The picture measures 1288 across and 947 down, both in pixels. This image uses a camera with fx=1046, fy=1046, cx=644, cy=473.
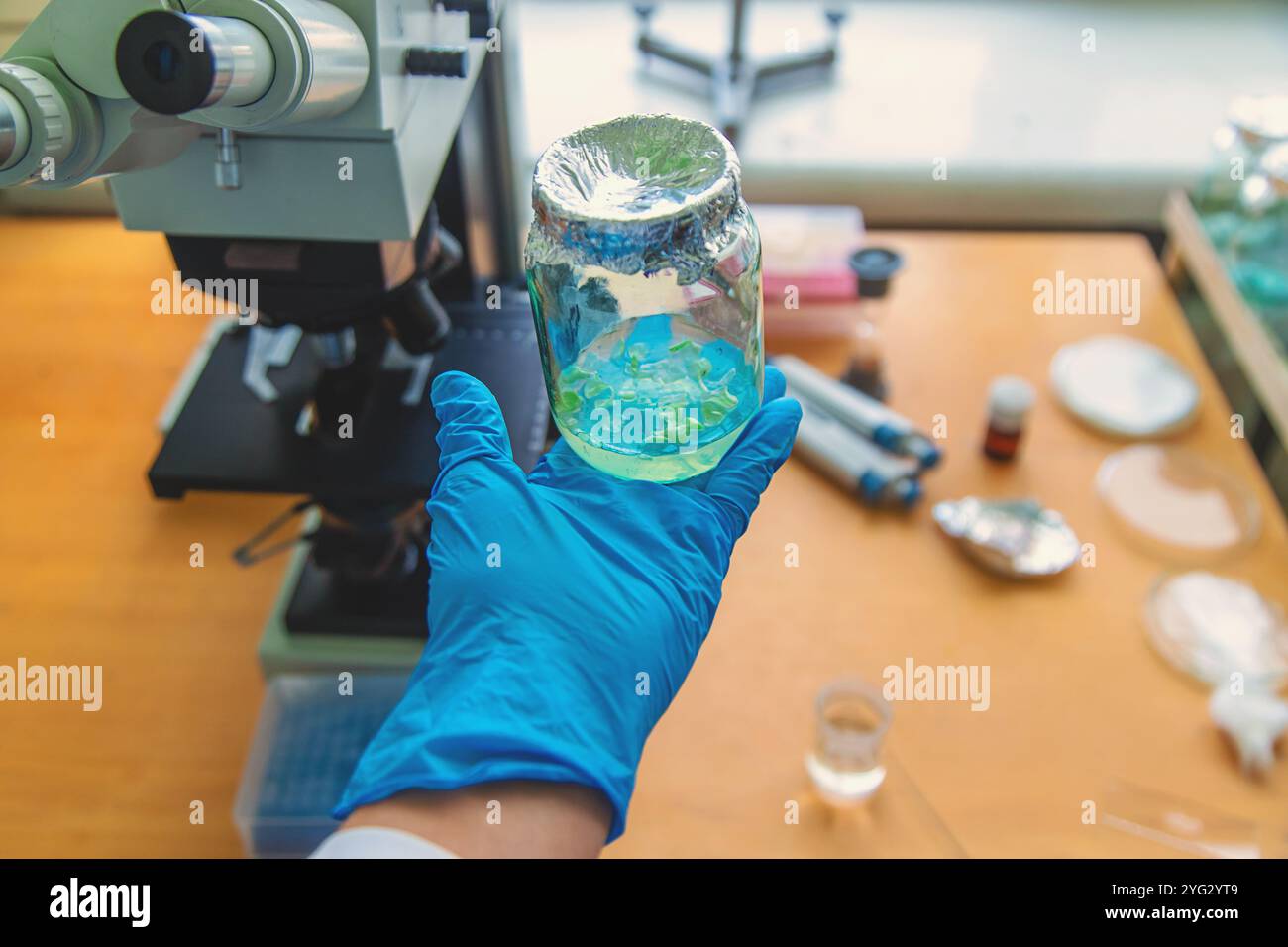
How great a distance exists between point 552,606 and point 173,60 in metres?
0.53

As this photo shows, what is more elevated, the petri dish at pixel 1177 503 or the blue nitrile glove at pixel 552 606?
the blue nitrile glove at pixel 552 606

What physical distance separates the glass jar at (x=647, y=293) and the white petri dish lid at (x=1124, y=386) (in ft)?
3.22

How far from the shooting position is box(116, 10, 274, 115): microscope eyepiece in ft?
2.35

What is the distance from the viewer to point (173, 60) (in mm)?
723

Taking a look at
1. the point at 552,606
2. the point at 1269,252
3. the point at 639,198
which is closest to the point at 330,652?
the point at 552,606

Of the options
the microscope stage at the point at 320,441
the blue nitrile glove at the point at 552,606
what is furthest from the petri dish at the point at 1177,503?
the microscope stage at the point at 320,441

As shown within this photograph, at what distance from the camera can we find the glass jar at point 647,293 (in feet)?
2.82

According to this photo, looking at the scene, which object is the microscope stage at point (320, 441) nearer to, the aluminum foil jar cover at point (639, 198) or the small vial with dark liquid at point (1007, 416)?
the aluminum foil jar cover at point (639, 198)

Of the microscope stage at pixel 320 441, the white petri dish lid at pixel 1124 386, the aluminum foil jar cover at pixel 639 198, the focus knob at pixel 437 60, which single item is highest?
the focus knob at pixel 437 60

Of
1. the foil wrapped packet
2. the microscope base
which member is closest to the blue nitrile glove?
the microscope base

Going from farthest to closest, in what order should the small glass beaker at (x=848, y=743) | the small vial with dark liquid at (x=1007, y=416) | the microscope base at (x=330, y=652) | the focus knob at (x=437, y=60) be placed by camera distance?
the small vial with dark liquid at (x=1007, y=416), the microscope base at (x=330, y=652), the small glass beaker at (x=848, y=743), the focus knob at (x=437, y=60)

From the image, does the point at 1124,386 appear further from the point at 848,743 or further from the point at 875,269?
the point at 848,743

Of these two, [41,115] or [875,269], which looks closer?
[41,115]

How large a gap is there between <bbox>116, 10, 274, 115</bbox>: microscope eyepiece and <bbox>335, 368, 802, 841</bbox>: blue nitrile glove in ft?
1.34
